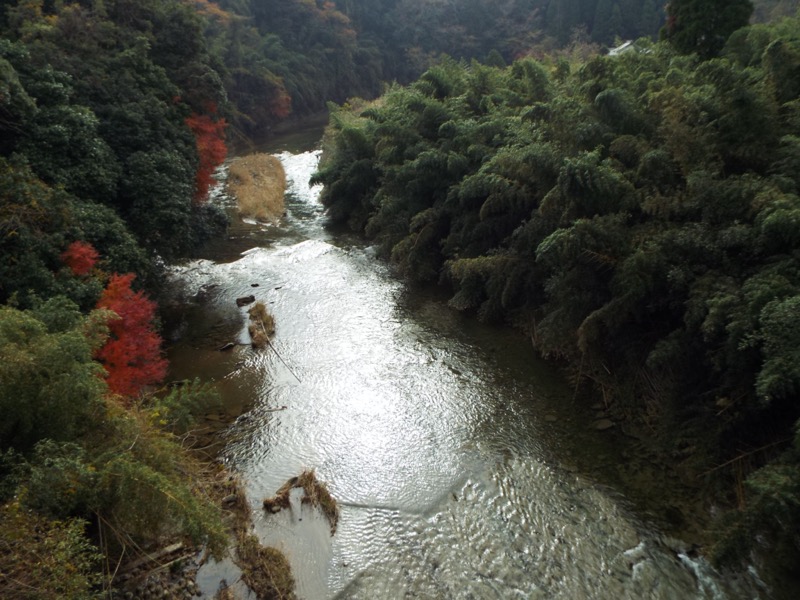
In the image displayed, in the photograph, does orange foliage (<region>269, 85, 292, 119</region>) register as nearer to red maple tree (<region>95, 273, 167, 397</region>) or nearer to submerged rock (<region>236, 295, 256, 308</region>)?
submerged rock (<region>236, 295, 256, 308</region>)

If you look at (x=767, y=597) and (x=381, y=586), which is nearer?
(x=767, y=597)

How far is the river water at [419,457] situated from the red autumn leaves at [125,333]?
186 centimetres

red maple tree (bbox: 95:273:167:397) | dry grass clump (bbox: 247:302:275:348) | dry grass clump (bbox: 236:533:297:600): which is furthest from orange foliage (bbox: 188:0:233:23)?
dry grass clump (bbox: 236:533:297:600)

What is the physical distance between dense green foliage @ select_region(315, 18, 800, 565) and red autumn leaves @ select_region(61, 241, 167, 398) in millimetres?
8291

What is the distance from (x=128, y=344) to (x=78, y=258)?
92.3 inches

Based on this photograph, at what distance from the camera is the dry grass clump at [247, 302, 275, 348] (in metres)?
14.8

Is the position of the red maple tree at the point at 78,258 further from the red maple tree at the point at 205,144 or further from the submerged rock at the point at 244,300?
the red maple tree at the point at 205,144

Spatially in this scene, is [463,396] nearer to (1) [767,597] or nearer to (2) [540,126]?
(1) [767,597]

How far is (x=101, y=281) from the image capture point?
39.7 feet

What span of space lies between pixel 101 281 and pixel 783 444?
1376 centimetres

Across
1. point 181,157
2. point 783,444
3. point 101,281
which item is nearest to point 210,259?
point 181,157

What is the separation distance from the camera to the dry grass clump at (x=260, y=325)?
48.4ft

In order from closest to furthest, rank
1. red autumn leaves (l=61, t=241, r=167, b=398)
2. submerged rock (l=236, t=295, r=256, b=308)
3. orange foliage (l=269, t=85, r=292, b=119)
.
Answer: red autumn leaves (l=61, t=241, r=167, b=398) → submerged rock (l=236, t=295, r=256, b=308) → orange foliage (l=269, t=85, r=292, b=119)

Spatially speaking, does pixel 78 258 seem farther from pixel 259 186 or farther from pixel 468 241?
pixel 259 186
